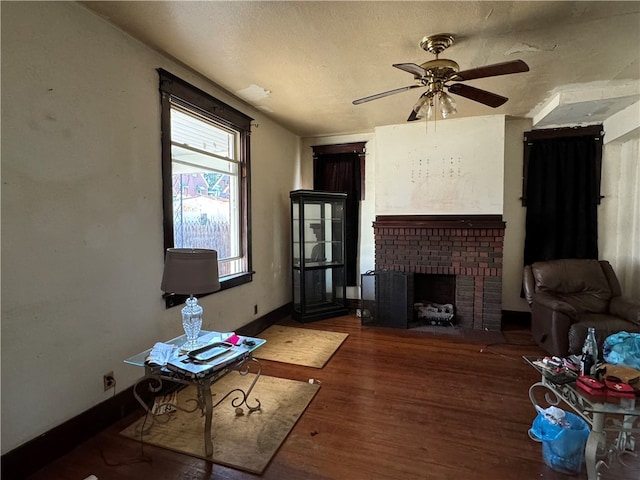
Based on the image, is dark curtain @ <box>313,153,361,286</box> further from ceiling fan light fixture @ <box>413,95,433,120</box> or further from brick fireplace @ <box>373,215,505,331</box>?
ceiling fan light fixture @ <box>413,95,433,120</box>

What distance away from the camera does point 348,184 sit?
4898 mm

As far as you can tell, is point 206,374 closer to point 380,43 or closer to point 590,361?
point 590,361

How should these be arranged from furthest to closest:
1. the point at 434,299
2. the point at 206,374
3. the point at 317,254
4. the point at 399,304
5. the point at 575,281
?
the point at 317,254 → the point at 434,299 → the point at 399,304 → the point at 575,281 → the point at 206,374

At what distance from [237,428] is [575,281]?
3.64 metres

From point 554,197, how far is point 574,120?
3.01ft

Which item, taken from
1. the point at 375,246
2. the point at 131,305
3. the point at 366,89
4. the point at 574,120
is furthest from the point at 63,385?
the point at 574,120

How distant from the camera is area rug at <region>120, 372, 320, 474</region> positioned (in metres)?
1.87

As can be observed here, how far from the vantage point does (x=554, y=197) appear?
13.3ft

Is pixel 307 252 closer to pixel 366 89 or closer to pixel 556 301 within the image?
pixel 366 89

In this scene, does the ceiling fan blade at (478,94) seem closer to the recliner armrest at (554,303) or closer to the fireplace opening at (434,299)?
the recliner armrest at (554,303)

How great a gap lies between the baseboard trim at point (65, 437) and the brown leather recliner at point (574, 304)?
363 centimetres

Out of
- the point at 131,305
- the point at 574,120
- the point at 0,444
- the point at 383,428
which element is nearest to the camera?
the point at 0,444

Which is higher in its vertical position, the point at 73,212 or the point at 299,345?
the point at 73,212

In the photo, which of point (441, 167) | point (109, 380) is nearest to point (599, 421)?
point (109, 380)
